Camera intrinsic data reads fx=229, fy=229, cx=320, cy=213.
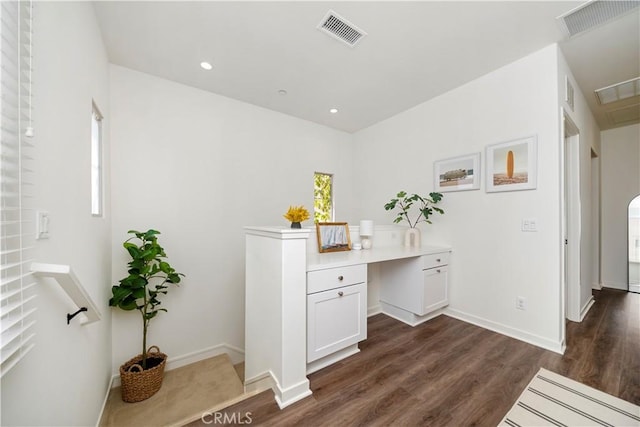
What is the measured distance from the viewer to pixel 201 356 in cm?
276

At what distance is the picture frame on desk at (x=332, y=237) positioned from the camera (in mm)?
2375

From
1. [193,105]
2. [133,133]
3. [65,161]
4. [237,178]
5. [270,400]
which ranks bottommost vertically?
[270,400]

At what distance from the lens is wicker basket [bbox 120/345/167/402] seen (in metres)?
2.06

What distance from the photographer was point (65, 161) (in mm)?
1265

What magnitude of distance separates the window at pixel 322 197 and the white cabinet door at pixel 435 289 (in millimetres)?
2020

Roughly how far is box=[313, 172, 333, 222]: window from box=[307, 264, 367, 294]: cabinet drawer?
6.90ft

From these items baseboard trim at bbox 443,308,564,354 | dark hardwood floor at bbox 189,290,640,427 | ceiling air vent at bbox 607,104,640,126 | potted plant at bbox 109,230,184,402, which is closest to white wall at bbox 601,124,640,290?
ceiling air vent at bbox 607,104,640,126

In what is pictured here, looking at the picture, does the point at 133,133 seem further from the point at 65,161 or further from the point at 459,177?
the point at 459,177

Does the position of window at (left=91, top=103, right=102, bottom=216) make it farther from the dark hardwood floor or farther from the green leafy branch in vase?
the green leafy branch in vase

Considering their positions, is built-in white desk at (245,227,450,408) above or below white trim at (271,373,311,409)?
above

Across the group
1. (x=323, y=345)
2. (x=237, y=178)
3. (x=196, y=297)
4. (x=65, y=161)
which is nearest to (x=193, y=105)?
(x=237, y=178)

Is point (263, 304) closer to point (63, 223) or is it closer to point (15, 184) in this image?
point (63, 223)

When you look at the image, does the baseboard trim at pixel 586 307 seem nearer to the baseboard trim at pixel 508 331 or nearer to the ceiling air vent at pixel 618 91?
the baseboard trim at pixel 508 331

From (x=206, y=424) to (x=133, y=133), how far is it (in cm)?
274
